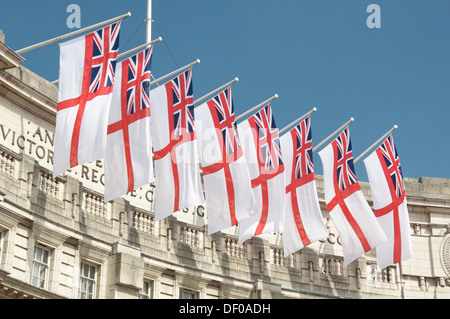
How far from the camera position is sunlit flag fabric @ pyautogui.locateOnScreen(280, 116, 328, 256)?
137 feet

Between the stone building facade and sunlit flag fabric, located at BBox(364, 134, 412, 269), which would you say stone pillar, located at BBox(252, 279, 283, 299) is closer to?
the stone building facade

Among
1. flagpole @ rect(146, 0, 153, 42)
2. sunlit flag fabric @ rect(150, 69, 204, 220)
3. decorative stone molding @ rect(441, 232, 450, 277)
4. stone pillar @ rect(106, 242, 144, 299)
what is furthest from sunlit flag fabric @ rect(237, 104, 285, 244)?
decorative stone molding @ rect(441, 232, 450, 277)

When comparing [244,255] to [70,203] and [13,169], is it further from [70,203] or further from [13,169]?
[13,169]

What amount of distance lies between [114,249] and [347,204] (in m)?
10.9

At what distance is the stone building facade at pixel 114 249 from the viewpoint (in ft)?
116

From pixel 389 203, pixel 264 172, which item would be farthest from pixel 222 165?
pixel 389 203

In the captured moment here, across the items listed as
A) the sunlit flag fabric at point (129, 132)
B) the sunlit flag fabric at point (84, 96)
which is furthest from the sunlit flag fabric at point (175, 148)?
the sunlit flag fabric at point (84, 96)

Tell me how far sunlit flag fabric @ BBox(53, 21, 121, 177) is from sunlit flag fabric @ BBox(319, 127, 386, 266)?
39.1 feet

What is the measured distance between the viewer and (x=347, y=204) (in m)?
43.5

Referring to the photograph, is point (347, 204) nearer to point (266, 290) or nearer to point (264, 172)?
point (264, 172)

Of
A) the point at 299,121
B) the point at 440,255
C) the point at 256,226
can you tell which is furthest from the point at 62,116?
the point at 440,255

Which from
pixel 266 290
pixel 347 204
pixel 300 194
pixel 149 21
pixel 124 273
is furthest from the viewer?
pixel 149 21
